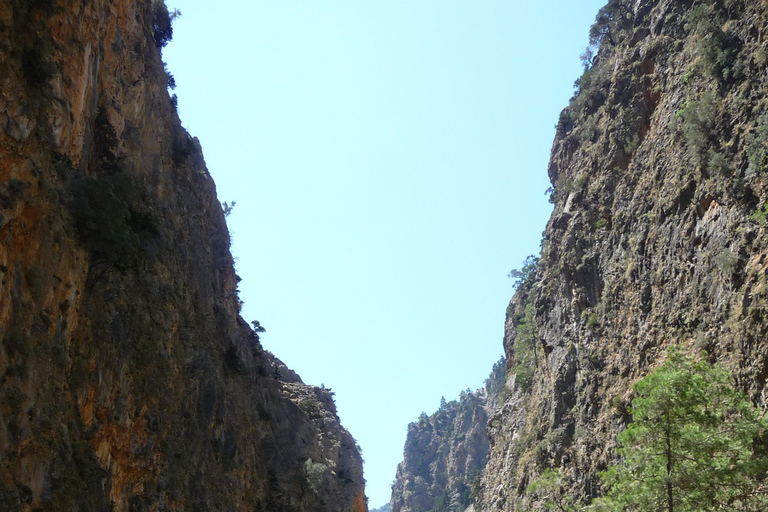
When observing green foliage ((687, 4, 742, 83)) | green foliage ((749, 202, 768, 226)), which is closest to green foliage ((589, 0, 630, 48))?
green foliage ((687, 4, 742, 83))

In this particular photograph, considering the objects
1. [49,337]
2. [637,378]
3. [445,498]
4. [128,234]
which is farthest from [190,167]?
[445,498]

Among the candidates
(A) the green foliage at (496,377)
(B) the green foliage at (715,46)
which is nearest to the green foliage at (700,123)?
(B) the green foliage at (715,46)

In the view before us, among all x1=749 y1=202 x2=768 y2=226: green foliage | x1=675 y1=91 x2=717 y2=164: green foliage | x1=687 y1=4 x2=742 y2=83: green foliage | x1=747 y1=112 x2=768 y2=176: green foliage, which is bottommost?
x1=749 y1=202 x2=768 y2=226: green foliage

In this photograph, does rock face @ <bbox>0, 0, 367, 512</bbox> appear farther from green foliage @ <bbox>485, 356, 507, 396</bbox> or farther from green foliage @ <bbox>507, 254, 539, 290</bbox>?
green foliage @ <bbox>485, 356, 507, 396</bbox>

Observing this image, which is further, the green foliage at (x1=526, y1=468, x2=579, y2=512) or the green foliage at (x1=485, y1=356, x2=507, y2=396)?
the green foliage at (x1=485, y1=356, x2=507, y2=396)

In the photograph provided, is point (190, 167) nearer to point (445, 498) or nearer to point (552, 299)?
point (552, 299)

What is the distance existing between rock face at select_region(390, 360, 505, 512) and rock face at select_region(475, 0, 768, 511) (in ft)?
208

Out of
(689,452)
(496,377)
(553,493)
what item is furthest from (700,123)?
(496,377)

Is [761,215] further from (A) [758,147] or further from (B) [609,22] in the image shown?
(B) [609,22]

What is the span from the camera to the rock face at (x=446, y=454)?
115188 millimetres

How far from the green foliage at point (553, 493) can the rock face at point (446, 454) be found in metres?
67.9

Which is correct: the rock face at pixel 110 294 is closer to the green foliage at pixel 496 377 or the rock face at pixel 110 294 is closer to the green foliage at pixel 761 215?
the green foliage at pixel 761 215

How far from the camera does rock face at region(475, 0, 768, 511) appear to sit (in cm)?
2689

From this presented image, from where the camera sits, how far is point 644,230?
35.7m
